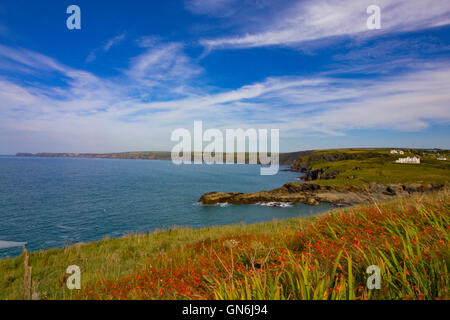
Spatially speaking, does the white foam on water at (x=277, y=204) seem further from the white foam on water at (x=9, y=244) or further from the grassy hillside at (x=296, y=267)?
the grassy hillside at (x=296, y=267)

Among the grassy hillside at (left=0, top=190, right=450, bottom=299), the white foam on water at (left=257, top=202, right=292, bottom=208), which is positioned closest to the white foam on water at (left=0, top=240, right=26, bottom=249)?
the grassy hillside at (left=0, top=190, right=450, bottom=299)

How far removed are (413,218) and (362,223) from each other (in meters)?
1.17

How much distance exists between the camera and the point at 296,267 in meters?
3.32

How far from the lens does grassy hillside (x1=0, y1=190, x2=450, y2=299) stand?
9.83ft

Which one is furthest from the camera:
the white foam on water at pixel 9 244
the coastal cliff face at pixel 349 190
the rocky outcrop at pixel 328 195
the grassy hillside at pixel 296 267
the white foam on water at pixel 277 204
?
the coastal cliff face at pixel 349 190

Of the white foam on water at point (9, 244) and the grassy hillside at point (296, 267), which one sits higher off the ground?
the grassy hillside at point (296, 267)

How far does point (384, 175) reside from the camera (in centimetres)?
6388

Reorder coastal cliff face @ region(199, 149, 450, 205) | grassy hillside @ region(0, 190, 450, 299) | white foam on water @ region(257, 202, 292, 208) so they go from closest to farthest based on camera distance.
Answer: grassy hillside @ region(0, 190, 450, 299), white foam on water @ region(257, 202, 292, 208), coastal cliff face @ region(199, 149, 450, 205)

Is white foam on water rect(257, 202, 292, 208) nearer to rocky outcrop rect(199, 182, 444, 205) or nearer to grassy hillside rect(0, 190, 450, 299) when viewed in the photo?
rocky outcrop rect(199, 182, 444, 205)

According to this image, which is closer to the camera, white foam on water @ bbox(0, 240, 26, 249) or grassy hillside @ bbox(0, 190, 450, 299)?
grassy hillside @ bbox(0, 190, 450, 299)

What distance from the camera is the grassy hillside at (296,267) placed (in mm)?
2996

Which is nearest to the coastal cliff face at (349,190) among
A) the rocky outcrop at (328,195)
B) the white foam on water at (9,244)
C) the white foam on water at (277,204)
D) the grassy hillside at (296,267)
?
the rocky outcrop at (328,195)
